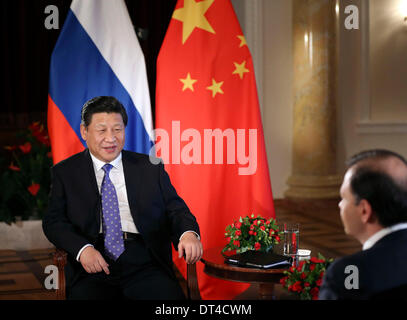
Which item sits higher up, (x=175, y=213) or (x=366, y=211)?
(x=366, y=211)

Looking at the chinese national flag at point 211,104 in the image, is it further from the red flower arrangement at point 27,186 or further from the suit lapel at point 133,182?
the red flower arrangement at point 27,186

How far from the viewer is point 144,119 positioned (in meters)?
3.59

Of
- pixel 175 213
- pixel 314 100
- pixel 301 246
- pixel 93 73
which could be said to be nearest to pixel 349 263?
pixel 175 213

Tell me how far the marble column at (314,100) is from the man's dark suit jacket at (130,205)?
5.46 metres

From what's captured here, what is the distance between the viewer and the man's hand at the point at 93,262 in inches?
99.6

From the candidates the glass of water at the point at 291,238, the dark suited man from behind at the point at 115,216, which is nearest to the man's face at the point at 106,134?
the dark suited man from behind at the point at 115,216

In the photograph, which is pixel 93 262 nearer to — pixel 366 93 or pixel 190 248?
pixel 190 248

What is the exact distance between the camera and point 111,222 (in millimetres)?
2797

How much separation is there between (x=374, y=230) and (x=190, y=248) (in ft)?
3.62

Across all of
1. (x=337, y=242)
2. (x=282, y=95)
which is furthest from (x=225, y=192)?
(x=282, y=95)

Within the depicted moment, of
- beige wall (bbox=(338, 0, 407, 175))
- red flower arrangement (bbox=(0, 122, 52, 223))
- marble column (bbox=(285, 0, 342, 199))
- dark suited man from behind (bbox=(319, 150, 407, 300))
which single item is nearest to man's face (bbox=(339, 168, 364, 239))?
dark suited man from behind (bbox=(319, 150, 407, 300))

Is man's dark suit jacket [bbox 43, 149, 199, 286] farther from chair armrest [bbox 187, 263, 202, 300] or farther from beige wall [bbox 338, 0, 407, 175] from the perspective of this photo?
beige wall [bbox 338, 0, 407, 175]
